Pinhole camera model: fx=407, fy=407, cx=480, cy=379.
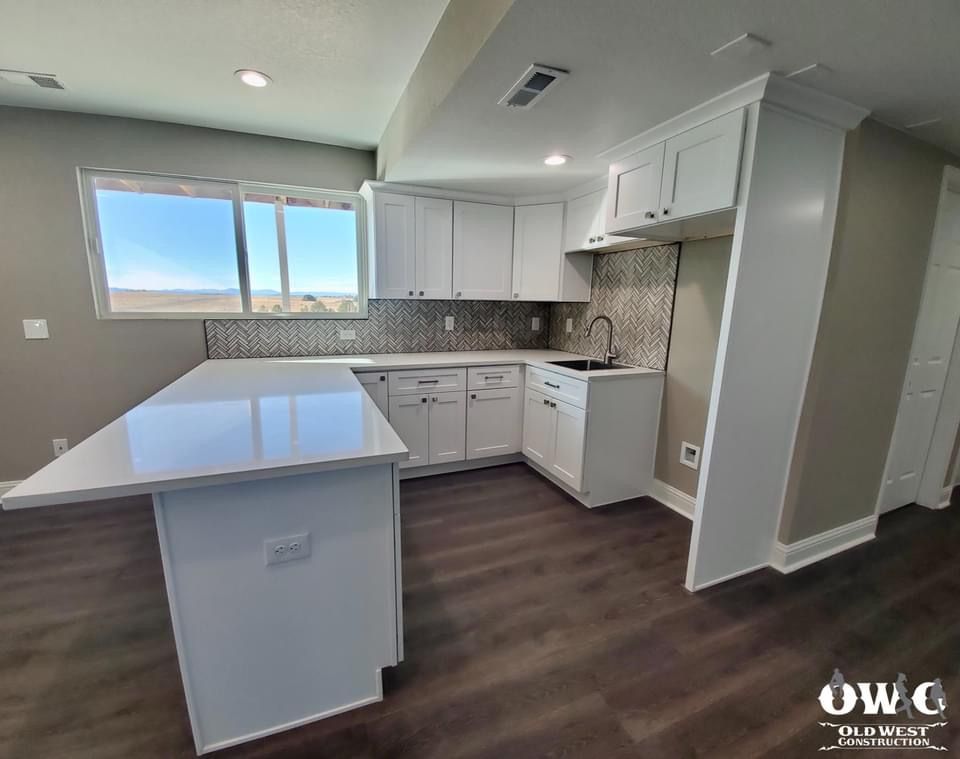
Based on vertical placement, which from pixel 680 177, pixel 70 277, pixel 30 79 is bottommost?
pixel 70 277

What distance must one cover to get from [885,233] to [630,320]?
140 cm

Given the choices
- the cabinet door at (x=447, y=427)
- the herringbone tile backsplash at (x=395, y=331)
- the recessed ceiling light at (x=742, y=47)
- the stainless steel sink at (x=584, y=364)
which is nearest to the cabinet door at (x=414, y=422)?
the cabinet door at (x=447, y=427)

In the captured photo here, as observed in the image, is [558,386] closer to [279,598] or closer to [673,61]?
[673,61]

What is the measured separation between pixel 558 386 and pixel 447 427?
0.91 metres

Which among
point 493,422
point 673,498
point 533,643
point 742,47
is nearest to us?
point 742,47

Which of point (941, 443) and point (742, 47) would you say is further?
point (941, 443)

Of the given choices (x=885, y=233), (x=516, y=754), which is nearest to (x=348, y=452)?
(x=516, y=754)

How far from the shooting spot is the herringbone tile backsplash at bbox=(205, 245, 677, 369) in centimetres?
289

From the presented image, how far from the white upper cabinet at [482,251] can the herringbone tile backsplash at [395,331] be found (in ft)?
0.86

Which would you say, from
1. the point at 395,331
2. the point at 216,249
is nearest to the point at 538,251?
the point at 395,331

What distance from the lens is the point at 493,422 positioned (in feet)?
10.8

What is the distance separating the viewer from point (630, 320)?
3.08 meters

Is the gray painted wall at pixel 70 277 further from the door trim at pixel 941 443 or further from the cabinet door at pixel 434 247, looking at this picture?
the door trim at pixel 941 443

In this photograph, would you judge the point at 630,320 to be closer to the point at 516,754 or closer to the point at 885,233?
the point at 885,233
